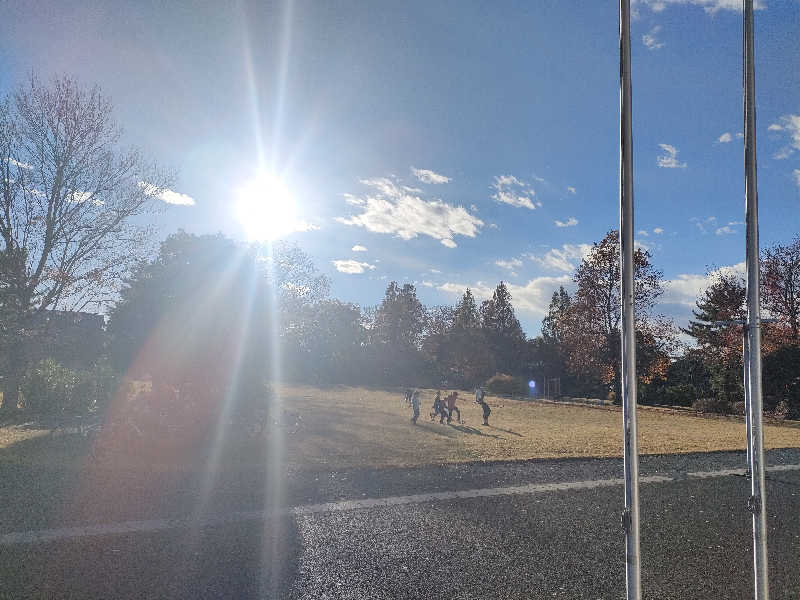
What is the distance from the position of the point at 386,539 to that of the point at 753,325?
4.36 m

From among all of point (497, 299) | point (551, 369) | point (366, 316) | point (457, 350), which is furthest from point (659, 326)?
point (366, 316)

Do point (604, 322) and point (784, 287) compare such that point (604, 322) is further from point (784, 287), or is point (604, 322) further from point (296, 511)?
point (296, 511)

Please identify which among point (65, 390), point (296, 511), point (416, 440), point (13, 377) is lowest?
point (416, 440)

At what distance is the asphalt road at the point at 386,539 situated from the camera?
473cm

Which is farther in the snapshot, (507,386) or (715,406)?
(507,386)

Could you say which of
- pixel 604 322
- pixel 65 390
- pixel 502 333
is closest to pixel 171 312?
pixel 65 390

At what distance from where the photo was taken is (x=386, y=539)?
231 inches

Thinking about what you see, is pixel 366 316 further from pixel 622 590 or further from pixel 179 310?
pixel 622 590

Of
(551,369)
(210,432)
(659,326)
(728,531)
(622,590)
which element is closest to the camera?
(622,590)

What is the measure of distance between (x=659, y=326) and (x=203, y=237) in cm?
2326

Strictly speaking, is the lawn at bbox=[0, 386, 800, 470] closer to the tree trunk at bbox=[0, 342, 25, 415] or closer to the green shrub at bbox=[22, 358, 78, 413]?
the green shrub at bbox=[22, 358, 78, 413]

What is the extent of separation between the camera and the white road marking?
572 cm

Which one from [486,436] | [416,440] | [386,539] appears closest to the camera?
[386,539]

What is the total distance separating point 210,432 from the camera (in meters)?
12.3
